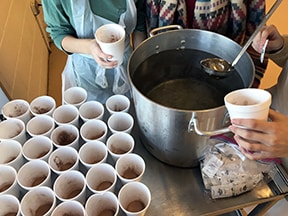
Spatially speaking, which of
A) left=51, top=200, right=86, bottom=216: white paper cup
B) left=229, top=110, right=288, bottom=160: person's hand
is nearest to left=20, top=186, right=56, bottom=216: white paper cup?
left=51, top=200, right=86, bottom=216: white paper cup

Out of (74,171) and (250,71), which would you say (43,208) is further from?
(250,71)

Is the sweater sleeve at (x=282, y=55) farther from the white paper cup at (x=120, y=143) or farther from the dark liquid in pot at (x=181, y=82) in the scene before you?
the white paper cup at (x=120, y=143)

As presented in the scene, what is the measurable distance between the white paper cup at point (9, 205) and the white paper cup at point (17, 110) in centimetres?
21

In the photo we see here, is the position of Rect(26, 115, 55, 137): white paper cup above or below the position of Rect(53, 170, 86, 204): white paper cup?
above

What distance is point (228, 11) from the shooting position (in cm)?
93

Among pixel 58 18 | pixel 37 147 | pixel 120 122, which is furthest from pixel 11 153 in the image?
pixel 58 18

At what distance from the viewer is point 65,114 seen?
2.77 feet

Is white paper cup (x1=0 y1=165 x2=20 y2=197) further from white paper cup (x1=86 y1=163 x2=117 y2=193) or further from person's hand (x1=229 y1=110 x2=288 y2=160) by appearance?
person's hand (x1=229 y1=110 x2=288 y2=160)

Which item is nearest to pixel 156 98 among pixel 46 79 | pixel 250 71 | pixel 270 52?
pixel 250 71

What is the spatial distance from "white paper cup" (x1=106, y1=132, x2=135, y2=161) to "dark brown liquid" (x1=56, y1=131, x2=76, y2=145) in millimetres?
99

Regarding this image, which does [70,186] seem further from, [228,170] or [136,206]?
[228,170]

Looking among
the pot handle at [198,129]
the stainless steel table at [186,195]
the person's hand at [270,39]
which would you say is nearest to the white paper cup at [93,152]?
the stainless steel table at [186,195]

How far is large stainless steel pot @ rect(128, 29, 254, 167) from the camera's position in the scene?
0.67 metres

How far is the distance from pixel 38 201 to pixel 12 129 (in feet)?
0.67
